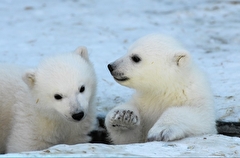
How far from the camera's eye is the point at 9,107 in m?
5.84

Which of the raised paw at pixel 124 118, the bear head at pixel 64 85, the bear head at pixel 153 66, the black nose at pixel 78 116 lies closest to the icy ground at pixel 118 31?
the bear head at pixel 153 66

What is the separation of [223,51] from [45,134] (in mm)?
3484

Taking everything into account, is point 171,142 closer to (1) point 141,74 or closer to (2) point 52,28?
→ (1) point 141,74

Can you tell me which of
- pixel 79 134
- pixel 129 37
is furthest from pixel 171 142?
pixel 129 37

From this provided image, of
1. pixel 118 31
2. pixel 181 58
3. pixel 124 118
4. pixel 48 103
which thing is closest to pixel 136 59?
pixel 181 58

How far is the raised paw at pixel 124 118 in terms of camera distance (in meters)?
5.35

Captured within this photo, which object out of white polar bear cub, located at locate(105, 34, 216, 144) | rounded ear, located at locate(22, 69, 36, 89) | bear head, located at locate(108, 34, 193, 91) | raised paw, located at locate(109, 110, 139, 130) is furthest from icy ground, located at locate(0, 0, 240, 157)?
rounded ear, located at locate(22, 69, 36, 89)

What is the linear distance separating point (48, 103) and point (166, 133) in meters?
1.20

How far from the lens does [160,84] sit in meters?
5.51

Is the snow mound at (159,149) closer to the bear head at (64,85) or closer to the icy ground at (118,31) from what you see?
the bear head at (64,85)

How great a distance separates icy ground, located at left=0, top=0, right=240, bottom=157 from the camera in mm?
6922

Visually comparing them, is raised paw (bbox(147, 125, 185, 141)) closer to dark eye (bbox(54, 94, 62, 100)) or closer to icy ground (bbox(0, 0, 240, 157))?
dark eye (bbox(54, 94, 62, 100))

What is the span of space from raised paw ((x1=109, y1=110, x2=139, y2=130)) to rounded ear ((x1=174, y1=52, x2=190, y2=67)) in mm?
675

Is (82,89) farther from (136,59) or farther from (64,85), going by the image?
(136,59)
